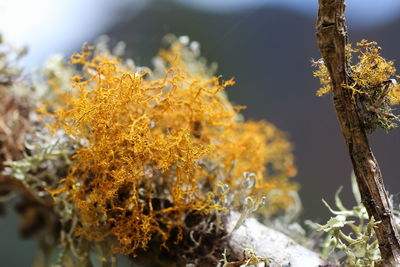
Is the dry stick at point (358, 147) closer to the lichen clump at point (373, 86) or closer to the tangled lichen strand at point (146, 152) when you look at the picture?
the lichen clump at point (373, 86)

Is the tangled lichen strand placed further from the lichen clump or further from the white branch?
the lichen clump

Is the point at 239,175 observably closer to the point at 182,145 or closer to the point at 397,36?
the point at 182,145

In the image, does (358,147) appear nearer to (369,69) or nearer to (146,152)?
(369,69)

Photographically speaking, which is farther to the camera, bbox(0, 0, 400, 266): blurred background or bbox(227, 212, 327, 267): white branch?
bbox(0, 0, 400, 266): blurred background

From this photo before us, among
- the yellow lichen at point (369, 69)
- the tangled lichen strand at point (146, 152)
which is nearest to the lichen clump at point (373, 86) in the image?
the yellow lichen at point (369, 69)

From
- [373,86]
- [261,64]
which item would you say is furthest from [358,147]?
[261,64]

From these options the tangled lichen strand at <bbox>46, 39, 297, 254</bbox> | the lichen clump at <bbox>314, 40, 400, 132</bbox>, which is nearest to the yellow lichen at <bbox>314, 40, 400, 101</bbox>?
the lichen clump at <bbox>314, 40, 400, 132</bbox>

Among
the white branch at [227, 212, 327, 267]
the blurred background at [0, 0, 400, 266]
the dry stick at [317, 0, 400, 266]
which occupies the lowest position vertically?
the white branch at [227, 212, 327, 267]
